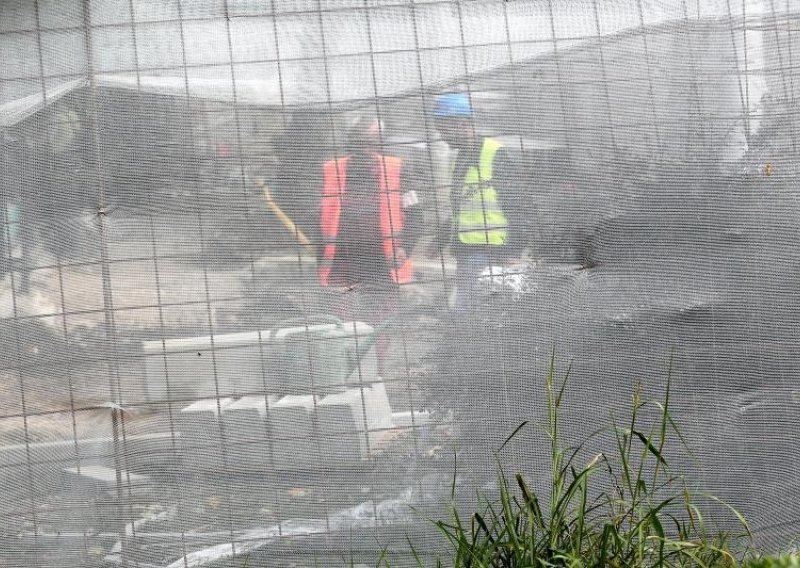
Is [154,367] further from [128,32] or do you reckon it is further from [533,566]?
[533,566]

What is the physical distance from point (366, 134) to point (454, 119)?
0.33 m

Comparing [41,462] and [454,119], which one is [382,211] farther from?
[41,462]

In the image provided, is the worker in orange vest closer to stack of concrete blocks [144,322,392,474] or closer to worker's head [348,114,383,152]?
worker's head [348,114,383,152]

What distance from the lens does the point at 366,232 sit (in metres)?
3.20

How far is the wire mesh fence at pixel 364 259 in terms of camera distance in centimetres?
313

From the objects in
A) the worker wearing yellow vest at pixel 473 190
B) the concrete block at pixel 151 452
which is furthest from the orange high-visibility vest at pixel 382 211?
the concrete block at pixel 151 452

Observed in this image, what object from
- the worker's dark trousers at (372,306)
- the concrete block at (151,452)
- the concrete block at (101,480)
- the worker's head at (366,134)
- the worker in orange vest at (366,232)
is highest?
the worker's head at (366,134)

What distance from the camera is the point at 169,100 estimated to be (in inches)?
125

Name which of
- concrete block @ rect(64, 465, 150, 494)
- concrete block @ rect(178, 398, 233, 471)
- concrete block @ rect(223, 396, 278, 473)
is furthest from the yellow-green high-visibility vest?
concrete block @ rect(64, 465, 150, 494)

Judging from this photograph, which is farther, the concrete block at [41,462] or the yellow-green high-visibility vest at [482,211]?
the yellow-green high-visibility vest at [482,211]

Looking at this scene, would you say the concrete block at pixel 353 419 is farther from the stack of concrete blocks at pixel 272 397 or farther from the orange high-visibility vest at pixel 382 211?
the orange high-visibility vest at pixel 382 211

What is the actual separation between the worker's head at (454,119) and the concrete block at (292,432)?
110 cm

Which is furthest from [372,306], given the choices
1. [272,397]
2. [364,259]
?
[272,397]

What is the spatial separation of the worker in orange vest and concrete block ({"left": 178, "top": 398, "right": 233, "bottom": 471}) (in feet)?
2.00
